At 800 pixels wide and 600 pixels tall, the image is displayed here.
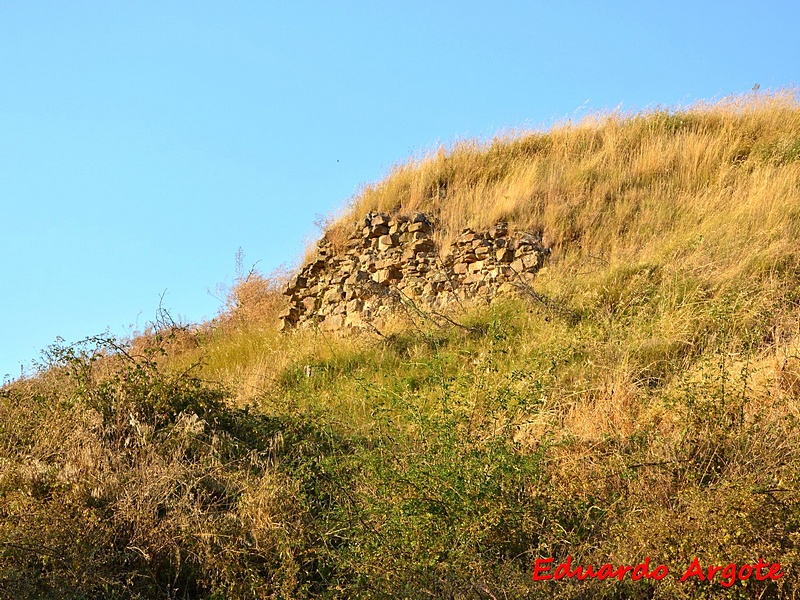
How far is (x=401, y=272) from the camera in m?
12.0

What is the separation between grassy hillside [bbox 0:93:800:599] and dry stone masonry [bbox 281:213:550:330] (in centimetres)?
51

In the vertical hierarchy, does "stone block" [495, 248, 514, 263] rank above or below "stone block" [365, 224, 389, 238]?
below

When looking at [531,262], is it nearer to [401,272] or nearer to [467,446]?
[401,272]

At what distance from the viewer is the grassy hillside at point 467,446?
5500 mm

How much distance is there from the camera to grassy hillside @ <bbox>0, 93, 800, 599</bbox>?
217 inches

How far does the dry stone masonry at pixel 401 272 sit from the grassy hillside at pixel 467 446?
1.69 feet

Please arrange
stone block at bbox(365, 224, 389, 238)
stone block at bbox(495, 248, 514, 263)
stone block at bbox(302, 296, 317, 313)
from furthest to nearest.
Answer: stone block at bbox(365, 224, 389, 238), stone block at bbox(302, 296, 317, 313), stone block at bbox(495, 248, 514, 263)

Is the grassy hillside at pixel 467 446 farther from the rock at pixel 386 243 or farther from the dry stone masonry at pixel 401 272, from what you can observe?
the rock at pixel 386 243

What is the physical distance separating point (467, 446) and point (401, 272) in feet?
18.4
